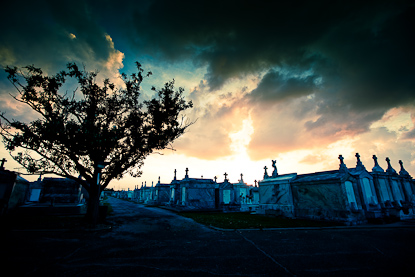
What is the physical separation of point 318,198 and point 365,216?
316 cm

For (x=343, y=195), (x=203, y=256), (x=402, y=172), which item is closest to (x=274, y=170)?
(x=343, y=195)

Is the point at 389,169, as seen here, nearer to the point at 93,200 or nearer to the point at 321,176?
the point at 321,176

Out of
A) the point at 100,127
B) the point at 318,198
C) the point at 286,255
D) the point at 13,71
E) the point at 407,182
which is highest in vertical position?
the point at 13,71

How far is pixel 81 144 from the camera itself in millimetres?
10531

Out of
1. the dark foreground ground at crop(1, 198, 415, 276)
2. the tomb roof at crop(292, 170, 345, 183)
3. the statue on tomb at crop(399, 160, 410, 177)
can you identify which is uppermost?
the statue on tomb at crop(399, 160, 410, 177)

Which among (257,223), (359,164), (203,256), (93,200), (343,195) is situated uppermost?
(359,164)

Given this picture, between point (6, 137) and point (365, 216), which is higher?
point (6, 137)

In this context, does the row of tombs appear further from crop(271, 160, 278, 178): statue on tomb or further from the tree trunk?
the tree trunk

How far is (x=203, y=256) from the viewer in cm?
507

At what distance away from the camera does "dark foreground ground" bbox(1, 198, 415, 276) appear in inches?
159

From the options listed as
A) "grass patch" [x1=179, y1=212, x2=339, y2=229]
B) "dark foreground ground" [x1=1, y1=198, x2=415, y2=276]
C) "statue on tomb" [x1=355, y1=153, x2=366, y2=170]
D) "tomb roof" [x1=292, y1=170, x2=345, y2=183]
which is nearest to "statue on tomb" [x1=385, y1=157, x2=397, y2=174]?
"statue on tomb" [x1=355, y1=153, x2=366, y2=170]

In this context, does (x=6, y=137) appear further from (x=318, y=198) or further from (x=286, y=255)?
(x=318, y=198)

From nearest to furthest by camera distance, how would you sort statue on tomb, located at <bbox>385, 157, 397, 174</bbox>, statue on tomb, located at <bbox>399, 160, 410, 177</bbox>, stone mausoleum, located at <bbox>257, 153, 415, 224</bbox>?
1. stone mausoleum, located at <bbox>257, 153, 415, 224</bbox>
2. statue on tomb, located at <bbox>385, 157, 397, 174</bbox>
3. statue on tomb, located at <bbox>399, 160, 410, 177</bbox>

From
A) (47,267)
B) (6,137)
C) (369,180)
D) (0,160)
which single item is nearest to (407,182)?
(369,180)
